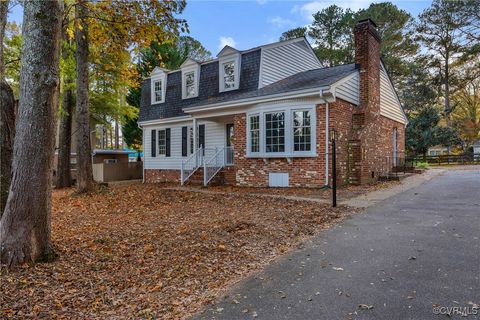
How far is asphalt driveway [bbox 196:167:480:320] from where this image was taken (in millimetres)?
2971

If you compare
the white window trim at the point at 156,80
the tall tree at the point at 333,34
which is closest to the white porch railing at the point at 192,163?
the white window trim at the point at 156,80

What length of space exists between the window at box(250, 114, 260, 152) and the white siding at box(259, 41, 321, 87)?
209 cm

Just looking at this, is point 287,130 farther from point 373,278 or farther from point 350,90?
point 373,278

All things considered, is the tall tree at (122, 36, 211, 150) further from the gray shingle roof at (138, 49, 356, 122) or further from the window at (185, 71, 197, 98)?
the window at (185, 71, 197, 98)

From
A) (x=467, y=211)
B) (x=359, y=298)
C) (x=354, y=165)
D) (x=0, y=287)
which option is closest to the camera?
(x=359, y=298)

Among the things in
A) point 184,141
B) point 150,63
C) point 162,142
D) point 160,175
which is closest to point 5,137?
point 184,141

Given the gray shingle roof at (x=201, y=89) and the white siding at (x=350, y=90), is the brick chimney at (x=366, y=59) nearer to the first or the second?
the white siding at (x=350, y=90)

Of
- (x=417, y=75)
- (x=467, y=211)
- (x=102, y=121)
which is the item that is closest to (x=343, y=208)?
(x=467, y=211)

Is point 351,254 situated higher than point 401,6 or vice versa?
point 401,6

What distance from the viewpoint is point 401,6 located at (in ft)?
95.4

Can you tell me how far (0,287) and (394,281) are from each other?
14.0 feet

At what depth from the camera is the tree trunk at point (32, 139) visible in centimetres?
406

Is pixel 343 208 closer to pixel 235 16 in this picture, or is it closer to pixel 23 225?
pixel 23 225

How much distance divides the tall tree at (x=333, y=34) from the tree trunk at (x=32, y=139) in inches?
1159
